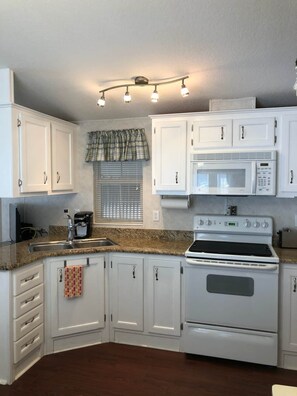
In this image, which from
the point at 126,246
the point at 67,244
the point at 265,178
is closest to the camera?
the point at 265,178

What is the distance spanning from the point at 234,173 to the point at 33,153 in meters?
1.90

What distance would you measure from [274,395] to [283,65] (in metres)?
2.29

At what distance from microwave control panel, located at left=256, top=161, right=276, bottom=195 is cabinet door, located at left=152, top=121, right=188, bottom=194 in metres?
0.67

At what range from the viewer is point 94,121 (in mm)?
3545

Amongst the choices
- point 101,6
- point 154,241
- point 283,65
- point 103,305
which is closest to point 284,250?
point 154,241

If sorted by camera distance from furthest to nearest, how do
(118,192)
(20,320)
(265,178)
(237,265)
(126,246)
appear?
(118,192), (126,246), (265,178), (237,265), (20,320)

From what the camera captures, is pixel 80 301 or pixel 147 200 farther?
pixel 147 200

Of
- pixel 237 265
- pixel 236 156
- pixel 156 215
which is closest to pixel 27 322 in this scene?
pixel 156 215

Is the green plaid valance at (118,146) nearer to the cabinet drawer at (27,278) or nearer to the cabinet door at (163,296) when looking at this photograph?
the cabinet door at (163,296)

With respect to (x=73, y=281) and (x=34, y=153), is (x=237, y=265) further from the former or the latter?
(x=34, y=153)

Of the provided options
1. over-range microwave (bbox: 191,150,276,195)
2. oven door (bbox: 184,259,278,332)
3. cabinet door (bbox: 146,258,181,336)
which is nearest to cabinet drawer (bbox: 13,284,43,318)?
cabinet door (bbox: 146,258,181,336)

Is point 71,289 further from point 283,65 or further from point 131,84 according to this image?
point 283,65

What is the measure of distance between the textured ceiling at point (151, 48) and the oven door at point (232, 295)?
1.59 metres

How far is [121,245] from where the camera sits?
117 inches
